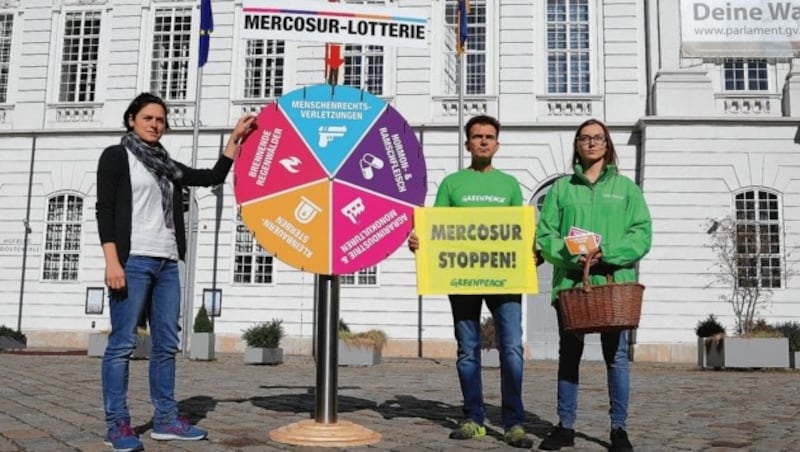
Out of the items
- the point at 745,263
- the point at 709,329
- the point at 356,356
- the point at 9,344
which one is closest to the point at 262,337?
the point at 356,356

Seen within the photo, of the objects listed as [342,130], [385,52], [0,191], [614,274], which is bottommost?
[614,274]

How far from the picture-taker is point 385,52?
66.5 ft

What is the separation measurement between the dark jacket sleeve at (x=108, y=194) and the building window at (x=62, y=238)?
1766 centimetres

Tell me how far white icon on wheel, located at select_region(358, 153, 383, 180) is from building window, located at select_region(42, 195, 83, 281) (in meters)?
17.9

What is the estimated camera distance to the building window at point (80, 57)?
2183 cm

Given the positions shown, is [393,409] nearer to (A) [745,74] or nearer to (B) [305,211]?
(B) [305,211]

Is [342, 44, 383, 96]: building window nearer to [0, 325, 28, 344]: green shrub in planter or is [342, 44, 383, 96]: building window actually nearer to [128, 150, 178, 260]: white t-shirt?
[0, 325, 28, 344]: green shrub in planter

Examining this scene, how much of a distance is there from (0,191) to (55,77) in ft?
11.6

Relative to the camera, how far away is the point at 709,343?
14.9m

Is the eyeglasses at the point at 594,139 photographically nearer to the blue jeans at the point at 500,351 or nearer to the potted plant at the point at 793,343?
the blue jeans at the point at 500,351

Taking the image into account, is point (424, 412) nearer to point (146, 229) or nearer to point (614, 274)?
point (614, 274)

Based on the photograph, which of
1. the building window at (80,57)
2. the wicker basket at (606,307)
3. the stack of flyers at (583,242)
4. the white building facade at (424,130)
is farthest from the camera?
the building window at (80,57)

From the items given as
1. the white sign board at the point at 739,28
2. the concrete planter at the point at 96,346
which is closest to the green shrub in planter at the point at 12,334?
the concrete planter at the point at 96,346

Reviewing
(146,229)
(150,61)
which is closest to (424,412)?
(146,229)
